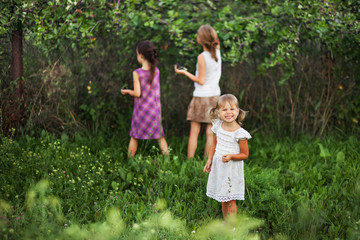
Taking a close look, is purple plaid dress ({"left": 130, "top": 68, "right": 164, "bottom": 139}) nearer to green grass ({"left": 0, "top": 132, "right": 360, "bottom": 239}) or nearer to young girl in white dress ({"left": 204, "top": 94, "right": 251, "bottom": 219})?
green grass ({"left": 0, "top": 132, "right": 360, "bottom": 239})

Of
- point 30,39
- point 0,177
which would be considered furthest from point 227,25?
point 0,177

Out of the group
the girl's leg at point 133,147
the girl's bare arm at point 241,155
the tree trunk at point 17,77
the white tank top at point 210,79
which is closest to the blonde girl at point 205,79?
the white tank top at point 210,79

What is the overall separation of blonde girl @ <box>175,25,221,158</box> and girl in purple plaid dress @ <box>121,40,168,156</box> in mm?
322

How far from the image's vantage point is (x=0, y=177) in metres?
3.46

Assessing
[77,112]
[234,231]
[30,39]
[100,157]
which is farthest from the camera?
[77,112]

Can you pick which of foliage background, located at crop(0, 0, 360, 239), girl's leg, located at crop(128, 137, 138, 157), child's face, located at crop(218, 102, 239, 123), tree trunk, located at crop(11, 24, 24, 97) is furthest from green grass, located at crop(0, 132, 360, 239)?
child's face, located at crop(218, 102, 239, 123)

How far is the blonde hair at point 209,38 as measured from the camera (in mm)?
4191

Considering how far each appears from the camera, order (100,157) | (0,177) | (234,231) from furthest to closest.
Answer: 1. (100,157)
2. (0,177)
3. (234,231)

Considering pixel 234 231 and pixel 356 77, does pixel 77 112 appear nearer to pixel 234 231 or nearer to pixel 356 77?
pixel 234 231

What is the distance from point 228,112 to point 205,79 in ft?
5.21

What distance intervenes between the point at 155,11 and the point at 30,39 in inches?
60.8

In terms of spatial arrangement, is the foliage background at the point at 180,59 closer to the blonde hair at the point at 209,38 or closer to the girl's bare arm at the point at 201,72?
the blonde hair at the point at 209,38

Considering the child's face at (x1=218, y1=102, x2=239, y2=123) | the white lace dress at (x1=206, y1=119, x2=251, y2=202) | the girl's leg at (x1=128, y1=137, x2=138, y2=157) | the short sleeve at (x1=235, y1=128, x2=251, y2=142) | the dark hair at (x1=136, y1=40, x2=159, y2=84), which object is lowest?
the girl's leg at (x1=128, y1=137, x2=138, y2=157)

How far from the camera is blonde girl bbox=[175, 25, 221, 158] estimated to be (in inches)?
166
